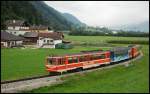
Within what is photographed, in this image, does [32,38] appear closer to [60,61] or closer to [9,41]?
[9,41]

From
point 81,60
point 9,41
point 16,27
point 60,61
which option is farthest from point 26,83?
point 16,27

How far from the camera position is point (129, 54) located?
54406 millimetres

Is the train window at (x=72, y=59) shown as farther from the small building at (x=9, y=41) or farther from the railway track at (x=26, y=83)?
the small building at (x=9, y=41)

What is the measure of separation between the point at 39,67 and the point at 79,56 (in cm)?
500

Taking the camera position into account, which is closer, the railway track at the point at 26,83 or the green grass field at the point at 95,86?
the green grass field at the point at 95,86

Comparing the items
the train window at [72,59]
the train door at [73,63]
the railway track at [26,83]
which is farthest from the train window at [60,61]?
the railway track at [26,83]

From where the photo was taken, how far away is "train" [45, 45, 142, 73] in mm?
32812

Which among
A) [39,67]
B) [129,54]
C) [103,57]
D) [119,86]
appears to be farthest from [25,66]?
[129,54]

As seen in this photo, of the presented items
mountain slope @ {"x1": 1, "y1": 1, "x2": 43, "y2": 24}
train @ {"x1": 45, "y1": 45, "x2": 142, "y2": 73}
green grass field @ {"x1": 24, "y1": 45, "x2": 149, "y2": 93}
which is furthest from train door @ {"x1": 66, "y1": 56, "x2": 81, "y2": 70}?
mountain slope @ {"x1": 1, "y1": 1, "x2": 43, "y2": 24}

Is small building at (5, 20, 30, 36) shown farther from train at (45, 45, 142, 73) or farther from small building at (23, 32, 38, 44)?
train at (45, 45, 142, 73)

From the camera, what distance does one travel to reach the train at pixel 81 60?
32.8 meters

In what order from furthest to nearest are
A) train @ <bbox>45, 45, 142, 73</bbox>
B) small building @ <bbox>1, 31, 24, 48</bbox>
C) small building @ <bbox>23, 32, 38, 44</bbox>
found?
small building @ <bbox>23, 32, 38, 44</bbox>
small building @ <bbox>1, 31, 24, 48</bbox>
train @ <bbox>45, 45, 142, 73</bbox>

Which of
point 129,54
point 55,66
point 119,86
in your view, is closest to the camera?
point 119,86

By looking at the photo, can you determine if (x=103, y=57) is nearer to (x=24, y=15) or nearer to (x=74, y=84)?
(x=74, y=84)
